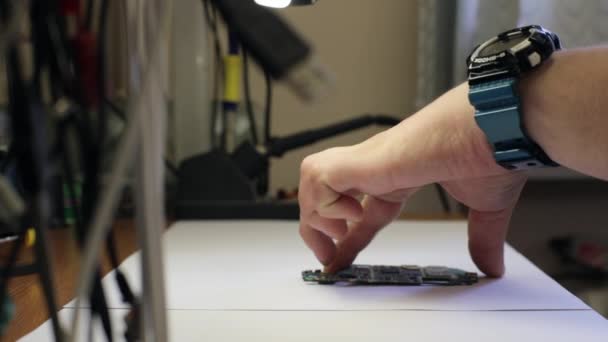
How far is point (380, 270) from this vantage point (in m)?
0.60

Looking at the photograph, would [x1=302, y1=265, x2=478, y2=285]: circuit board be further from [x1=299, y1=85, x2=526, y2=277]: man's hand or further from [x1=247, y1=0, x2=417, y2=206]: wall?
[x1=247, y1=0, x2=417, y2=206]: wall

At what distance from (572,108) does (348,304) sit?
253 millimetres

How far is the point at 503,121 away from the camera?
0.43m

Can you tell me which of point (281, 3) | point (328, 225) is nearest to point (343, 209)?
point (328, 225)

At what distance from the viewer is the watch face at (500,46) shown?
1.48ft

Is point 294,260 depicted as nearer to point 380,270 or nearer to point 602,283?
point 380,270

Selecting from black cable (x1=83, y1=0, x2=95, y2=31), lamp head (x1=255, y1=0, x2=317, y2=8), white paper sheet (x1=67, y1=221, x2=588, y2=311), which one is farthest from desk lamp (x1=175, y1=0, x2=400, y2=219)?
black cable (x1=83, y1=0, x2=95, y2=31)

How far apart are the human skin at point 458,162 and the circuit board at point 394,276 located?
0.06 feet

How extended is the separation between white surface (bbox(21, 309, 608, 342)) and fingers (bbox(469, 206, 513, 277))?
11 centimetres

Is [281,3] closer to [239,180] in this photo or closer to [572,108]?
[572,108]

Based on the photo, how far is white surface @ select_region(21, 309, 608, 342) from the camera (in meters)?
0.42

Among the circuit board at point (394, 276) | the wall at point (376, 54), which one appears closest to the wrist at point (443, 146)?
the circuit board at point (394, 276)

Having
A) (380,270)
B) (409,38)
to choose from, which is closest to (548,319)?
(380,270)

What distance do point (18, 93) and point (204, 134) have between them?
3.41 ft
